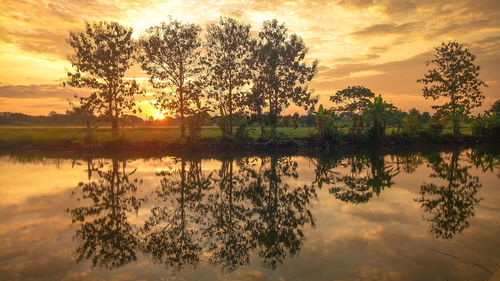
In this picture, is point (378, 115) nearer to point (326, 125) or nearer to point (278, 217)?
point (326, 125)

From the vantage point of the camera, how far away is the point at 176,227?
764 centimetres

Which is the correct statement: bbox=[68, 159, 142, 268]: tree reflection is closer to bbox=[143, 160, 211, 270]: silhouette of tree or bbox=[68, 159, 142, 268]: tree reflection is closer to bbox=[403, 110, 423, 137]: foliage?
bbox=[143, 160, 211, 270]: silhouette of tree

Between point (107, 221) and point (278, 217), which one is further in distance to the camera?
point (278, 217)

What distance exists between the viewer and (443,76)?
1618 inches

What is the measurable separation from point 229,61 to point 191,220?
29.4 m

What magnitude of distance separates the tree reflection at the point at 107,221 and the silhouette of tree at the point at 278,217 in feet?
8.85

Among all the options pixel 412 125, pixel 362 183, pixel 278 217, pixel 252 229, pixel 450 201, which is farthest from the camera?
pixel 412 125

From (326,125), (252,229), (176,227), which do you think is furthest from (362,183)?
(326,125)

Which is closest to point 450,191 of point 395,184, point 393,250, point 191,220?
point 395,184

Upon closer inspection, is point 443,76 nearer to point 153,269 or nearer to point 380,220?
point 380,220

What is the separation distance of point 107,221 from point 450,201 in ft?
33.5

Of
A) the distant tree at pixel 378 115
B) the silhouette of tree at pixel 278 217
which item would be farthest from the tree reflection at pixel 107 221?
the distant tree at pixel 378 115

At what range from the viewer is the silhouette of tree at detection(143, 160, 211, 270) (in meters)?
5.87

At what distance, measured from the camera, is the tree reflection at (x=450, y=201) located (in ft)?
23.4
